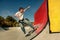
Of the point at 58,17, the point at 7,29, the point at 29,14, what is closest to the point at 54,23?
the point at 58,17

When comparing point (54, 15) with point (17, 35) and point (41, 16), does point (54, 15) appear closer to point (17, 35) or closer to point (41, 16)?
point (41, 16)

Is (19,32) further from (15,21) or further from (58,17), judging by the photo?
(58,17)

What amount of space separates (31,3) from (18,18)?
316mm

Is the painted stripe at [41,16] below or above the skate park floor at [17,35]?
above

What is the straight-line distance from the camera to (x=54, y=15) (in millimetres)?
4934

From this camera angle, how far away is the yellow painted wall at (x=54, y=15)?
493 centimetres

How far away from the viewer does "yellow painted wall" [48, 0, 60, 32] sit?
4.93 m

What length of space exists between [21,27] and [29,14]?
24 cm

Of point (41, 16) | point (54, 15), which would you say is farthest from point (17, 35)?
point (54, 15)

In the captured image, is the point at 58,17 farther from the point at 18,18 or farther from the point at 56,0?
the point at 18,18

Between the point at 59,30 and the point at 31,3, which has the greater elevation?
the point at 31,3

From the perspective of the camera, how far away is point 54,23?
4.94 metres

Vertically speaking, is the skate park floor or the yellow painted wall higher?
the yellow painted wall

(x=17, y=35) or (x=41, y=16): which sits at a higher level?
(x=41, y=16)
